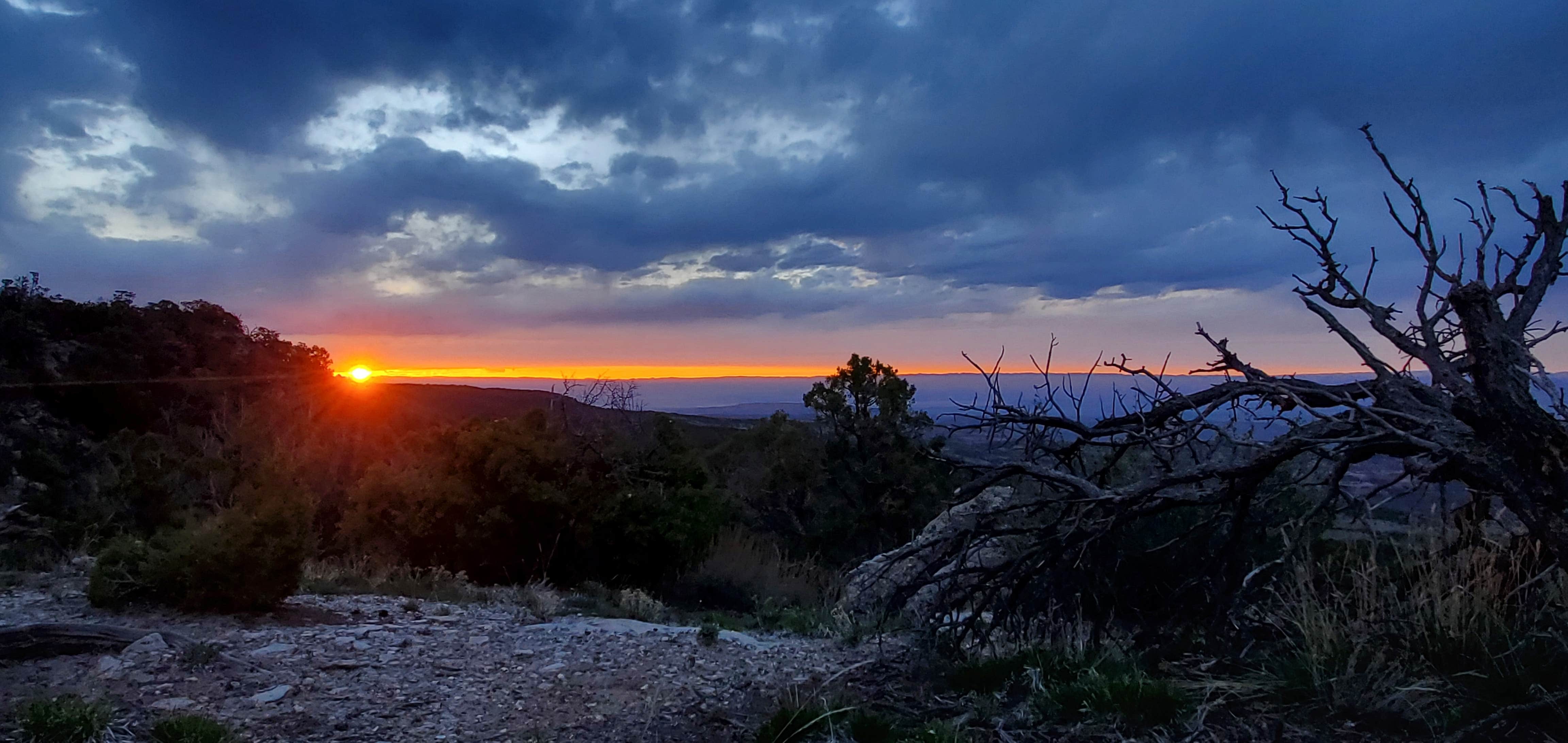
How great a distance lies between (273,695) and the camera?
5.13m

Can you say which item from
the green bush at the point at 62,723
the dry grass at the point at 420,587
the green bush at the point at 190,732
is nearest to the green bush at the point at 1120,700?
the green bush at the point at 190,732

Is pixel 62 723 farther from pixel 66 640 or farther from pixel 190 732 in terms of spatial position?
pixel 66 640

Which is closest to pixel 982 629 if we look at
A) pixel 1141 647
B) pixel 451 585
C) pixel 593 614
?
pixel 1141 647

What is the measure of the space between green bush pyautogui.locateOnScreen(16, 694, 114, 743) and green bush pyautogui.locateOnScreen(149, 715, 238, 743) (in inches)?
8.3

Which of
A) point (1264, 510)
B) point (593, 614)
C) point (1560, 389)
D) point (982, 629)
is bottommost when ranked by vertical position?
point (593, 614)

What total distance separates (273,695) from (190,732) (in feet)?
2.78

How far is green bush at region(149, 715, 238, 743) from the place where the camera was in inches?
168

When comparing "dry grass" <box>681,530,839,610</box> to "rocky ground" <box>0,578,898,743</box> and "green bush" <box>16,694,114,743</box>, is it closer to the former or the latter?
"rocky ground" <box>0,578,898,743</box>

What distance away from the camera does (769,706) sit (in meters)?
4.98

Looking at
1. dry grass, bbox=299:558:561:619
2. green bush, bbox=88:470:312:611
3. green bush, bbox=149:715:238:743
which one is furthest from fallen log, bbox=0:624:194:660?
dry grass, bbox=299:558:561:619

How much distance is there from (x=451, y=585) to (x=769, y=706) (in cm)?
565

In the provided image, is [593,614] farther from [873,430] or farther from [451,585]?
[873,430]

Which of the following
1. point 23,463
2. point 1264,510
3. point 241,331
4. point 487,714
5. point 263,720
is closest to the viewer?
point 263,720

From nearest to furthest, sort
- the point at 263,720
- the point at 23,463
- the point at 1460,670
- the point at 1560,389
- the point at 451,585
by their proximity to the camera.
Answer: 1. the point at 1560,389
2. the point at 1460,670
3. the point at 263,720
4. the point at 451,585
5. the point at 23,463
